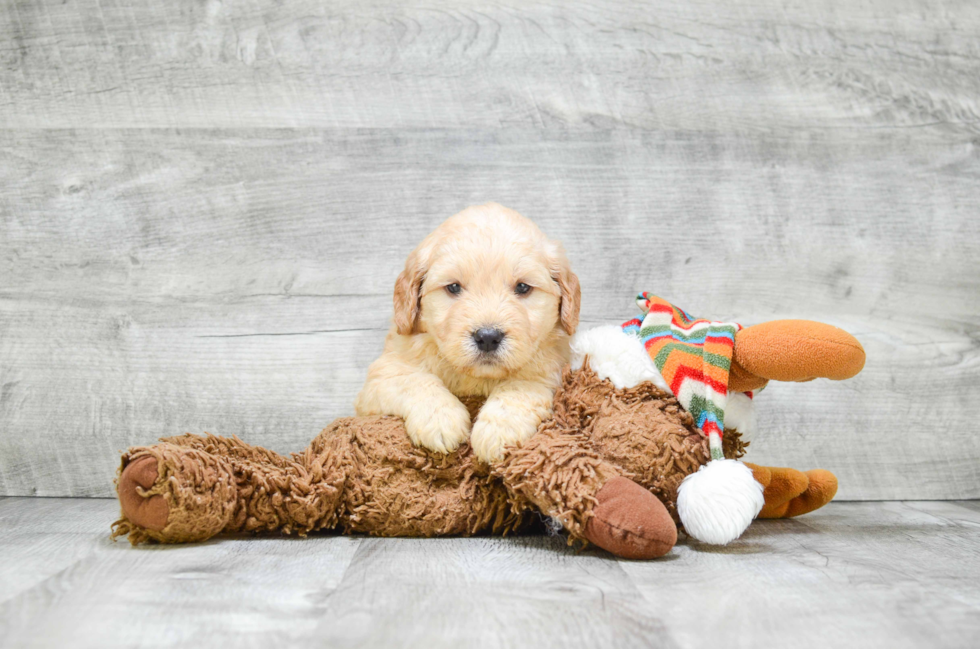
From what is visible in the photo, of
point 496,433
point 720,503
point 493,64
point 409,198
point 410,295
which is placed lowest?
point 720,503

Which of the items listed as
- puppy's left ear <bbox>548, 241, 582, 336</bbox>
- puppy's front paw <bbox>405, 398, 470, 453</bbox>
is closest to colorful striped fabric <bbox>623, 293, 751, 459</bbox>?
puppy's left ear <bbox>548, 241, 582, 336</bbox>

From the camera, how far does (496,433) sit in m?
1.56

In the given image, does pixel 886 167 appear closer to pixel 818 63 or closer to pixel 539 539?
pixel 818 63

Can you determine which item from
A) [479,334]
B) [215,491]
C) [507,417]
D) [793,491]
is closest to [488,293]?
[479,334]

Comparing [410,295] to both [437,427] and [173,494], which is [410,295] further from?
[173,494]

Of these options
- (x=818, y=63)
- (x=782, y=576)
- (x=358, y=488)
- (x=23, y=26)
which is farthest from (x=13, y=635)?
(x=818, y=63)

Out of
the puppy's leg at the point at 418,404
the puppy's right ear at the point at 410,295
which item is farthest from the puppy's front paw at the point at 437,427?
the puppy's right ear at the point at 410,295

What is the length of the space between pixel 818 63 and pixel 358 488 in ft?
6.46

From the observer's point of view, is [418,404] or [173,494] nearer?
[173,494]

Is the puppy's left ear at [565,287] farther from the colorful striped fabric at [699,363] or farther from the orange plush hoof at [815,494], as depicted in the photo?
the orange plush hoof at [815,494]

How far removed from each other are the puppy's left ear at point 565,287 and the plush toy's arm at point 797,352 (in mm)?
367

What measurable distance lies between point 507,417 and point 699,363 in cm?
41

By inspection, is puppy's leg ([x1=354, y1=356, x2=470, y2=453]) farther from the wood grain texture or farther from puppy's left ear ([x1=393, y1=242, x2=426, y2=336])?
the wood grain texture

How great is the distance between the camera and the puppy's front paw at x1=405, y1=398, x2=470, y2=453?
160cm
